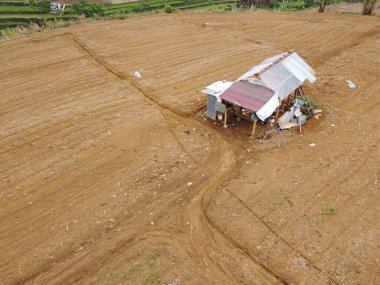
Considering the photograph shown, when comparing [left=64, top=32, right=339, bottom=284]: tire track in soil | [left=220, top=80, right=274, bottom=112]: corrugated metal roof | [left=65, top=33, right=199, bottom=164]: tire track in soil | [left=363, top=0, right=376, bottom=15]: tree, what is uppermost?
[left=363, top=0, right=376, bottom=15]: tree

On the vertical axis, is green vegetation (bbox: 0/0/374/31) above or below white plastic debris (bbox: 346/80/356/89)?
above

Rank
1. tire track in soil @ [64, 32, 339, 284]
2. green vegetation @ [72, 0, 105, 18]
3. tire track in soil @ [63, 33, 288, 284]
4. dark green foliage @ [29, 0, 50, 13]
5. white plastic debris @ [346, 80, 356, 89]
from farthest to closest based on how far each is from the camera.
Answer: dark green foliage @ [29, 0, 50, 13], green vegetation @ [72, 0, 105, 18], white plastic debris @ [346, 80, 356, 89], tire track in soil @ [63, 33, 288, 284], tire track in soil @ [64, 32, 339, 284]

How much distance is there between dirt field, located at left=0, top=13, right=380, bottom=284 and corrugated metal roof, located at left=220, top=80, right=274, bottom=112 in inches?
48.9

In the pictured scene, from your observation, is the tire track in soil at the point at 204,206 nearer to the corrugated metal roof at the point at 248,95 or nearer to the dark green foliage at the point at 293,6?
the corrugated metal roof at the point at 248,95

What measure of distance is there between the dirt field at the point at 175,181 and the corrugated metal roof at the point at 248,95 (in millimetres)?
1243

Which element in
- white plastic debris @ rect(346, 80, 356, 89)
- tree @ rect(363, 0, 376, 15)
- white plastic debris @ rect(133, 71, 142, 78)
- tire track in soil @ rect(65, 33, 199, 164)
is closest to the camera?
tire track in soil @ rect(65, 33, 199, 164)

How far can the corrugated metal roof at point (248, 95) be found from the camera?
1110 centimetres

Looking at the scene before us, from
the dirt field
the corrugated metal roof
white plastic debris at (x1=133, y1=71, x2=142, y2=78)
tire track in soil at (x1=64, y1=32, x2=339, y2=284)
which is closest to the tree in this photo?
the dirt field

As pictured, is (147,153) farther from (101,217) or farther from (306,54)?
(306,54)

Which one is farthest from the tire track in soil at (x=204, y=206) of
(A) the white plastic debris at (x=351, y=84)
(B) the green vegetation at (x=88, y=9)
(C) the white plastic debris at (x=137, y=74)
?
(B) the green vegetation at (x=88, y=9)

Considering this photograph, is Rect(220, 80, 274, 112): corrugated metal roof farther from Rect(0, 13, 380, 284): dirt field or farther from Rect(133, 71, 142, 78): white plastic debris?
Rect(133, 71, 142, 78): white plastic debris

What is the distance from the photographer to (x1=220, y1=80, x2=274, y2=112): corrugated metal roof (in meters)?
11.1

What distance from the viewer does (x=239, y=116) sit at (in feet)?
41.0

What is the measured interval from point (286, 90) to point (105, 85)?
865 cm
